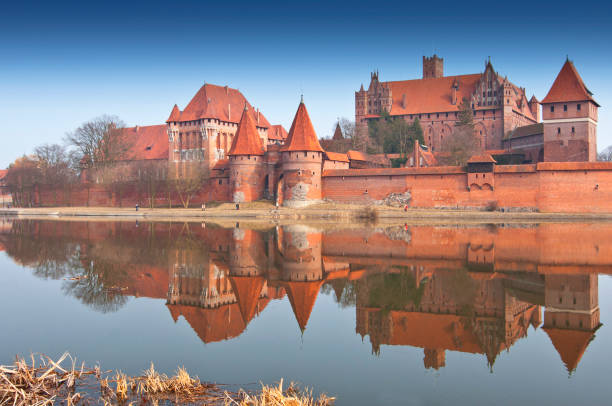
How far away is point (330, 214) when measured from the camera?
115 ft

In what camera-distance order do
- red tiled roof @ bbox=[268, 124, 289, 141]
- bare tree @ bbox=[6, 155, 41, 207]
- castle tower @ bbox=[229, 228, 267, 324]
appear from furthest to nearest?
red tiled roof @ bbox=[268, 124, 289, 141], bare tree @ bbox=[6, 155, 41, 207], castle tower @ bbox=[229, 228, 267, 324]

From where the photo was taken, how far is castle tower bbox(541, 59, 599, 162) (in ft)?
131

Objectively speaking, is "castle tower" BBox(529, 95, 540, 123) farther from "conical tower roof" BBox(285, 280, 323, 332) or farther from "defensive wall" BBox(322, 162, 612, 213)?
"conical tower roof" BBox(285, 280, 323, 332)

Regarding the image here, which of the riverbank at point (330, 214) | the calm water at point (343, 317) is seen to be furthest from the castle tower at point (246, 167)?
the calm water at point (343, 317)

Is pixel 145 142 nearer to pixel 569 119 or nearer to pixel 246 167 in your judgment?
pixel 246 167

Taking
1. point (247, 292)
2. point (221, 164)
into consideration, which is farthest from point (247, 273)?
point (221, 164)

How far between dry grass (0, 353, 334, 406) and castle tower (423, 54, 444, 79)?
221ft

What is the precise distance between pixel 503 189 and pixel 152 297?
96.6ft

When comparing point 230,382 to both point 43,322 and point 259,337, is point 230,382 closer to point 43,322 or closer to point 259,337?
→ point 259,337

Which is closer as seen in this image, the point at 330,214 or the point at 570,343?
the point at 570,343

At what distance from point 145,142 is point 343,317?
49574mm

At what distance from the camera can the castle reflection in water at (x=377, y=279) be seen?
8469 mm

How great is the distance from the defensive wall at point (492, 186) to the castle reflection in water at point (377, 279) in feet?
39.3

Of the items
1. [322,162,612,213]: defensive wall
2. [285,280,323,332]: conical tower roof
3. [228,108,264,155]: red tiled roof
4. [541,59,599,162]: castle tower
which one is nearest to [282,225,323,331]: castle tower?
[285,280,323,332]: conical tower roof
